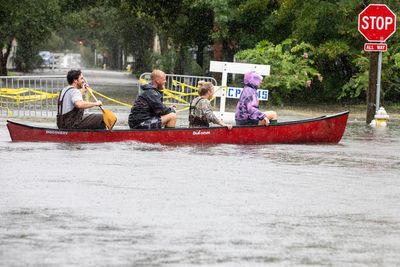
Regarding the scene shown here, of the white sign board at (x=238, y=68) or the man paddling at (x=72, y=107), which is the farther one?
the white sign board at (x=238, y=68)

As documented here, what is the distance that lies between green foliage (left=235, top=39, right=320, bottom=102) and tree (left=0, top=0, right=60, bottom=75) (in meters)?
16.5

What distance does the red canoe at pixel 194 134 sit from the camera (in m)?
19.2

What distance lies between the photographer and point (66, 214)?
10992mm

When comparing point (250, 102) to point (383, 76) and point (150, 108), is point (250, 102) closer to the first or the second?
point (150, 108)

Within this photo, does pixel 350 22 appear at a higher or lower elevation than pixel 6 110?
higher

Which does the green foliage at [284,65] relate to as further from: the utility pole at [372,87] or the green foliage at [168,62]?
the green foliage at [168,62]

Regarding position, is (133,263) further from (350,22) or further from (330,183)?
(350,22)

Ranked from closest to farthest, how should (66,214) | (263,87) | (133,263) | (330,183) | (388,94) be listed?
1. (133,263)
2. (66,214)
3. (330,183)
4. (263,87)
5. (388,94)

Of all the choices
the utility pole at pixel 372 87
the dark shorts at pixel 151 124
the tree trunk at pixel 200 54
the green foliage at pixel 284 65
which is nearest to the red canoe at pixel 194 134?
the dark shorts at pixel 151 124

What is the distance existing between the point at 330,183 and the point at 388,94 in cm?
2827

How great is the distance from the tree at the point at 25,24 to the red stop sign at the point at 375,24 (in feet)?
84.9

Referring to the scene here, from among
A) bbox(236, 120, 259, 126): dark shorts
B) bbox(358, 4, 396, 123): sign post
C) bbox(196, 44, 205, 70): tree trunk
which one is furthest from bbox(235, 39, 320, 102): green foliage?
bbox(236, 120, 259, 126): dark shorts

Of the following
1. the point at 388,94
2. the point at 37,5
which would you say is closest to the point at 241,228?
the point at 388,94

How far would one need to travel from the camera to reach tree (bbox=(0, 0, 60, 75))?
186 feet
